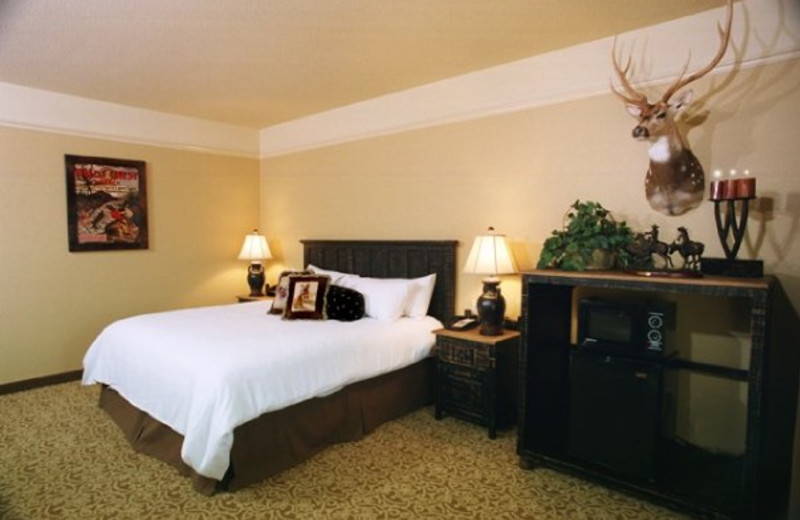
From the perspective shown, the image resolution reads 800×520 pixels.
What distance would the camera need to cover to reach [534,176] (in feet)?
11.0

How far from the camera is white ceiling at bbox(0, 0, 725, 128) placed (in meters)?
2.59

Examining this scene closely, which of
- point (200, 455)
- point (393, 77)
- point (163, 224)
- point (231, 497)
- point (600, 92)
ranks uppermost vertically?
point (393, 77)

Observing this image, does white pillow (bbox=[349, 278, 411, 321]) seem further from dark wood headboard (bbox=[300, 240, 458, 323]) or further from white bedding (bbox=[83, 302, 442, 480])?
dark wood headboard (bbox=[300, 240, 458, 323])

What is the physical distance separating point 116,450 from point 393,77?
3.35m

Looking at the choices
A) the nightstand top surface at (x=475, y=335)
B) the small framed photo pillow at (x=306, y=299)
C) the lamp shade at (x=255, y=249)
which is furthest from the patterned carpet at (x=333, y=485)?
the lamp shade at (x=255, y=249)

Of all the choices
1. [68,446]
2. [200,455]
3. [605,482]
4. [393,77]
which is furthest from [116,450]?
[393,77]

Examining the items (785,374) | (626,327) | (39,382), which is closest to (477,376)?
(626,327)

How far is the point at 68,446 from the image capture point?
2.95 m

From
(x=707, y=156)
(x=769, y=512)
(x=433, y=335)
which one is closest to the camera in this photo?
(x=769, y=512)

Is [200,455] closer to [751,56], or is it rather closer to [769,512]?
[769,512]

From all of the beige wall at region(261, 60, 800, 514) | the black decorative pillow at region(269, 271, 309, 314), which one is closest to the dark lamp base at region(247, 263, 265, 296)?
the beige wall at region(261, 60, 800, 514)

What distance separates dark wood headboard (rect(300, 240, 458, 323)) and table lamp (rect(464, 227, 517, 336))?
54cm

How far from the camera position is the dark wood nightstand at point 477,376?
3.10 m

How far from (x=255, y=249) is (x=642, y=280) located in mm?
4077
